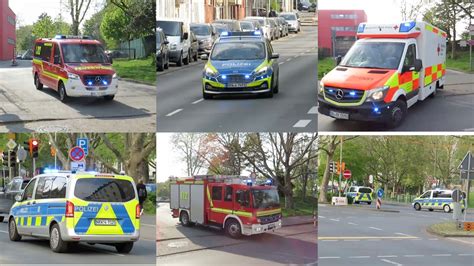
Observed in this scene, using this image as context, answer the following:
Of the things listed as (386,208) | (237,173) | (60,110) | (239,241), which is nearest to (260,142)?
(237,173)

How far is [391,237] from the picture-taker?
1405 cm

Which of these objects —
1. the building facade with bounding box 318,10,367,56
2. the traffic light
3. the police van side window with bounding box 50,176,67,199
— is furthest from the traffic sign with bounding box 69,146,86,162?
the building facade with bounding box 318,10,367,56

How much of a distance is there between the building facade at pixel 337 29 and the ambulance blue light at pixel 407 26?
2.10ft

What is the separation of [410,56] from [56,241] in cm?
611

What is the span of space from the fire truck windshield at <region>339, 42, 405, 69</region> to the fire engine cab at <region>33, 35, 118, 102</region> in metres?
4.04

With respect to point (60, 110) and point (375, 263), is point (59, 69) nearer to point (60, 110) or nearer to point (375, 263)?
point (60, 110)

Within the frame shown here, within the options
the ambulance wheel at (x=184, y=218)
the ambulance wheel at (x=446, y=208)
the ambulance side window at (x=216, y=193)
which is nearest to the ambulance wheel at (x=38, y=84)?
the ambulance wheel at (x=184, y=218)

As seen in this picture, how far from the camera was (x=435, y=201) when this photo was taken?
17.9 meters

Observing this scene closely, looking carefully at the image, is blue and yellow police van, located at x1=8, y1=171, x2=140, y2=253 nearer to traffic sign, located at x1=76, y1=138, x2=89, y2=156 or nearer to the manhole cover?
the manhole cover

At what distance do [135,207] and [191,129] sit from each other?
1493mm

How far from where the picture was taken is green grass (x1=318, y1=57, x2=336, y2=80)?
1099 centimetres

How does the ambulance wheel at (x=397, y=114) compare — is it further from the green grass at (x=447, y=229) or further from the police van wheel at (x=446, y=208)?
the police van wheel at (x=446, y=208)

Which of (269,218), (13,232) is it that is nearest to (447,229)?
(269,218)

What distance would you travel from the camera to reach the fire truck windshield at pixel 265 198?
438 inches
